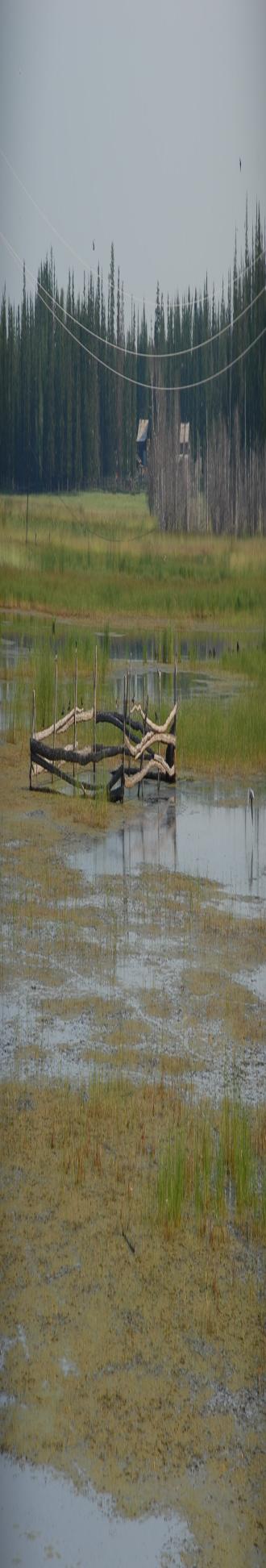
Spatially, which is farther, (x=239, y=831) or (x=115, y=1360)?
(x=239, y=831)

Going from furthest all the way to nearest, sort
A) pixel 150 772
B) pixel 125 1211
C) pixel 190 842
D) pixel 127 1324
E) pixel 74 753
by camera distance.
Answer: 1. pixel 150 772
2. pixel 74 753
3. pixel 190 842
4. pixel 125 1211
5. pixel 127 1324

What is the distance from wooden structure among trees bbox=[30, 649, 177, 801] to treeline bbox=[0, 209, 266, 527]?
461mm

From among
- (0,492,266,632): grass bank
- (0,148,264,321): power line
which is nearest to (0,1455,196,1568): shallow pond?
(0,148,264,321): power line

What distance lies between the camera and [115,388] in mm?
2932

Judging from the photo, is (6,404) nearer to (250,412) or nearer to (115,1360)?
(250,412)

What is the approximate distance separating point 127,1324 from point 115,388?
1787 millimetres

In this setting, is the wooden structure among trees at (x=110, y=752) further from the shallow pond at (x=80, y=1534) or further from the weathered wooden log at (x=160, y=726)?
the shallow pond at (x=80, y=1534)

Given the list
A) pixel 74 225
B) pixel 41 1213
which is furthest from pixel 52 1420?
pixel 74 225

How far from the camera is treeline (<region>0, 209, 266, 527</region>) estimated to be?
2.78 metres

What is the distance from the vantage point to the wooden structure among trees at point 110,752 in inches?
126

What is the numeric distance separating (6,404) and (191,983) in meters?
1.07

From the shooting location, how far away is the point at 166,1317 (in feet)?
5.71

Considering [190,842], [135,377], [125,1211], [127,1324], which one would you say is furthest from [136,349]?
[127,1324]

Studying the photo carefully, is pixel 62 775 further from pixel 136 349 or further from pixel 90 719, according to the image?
pixel 136 349
